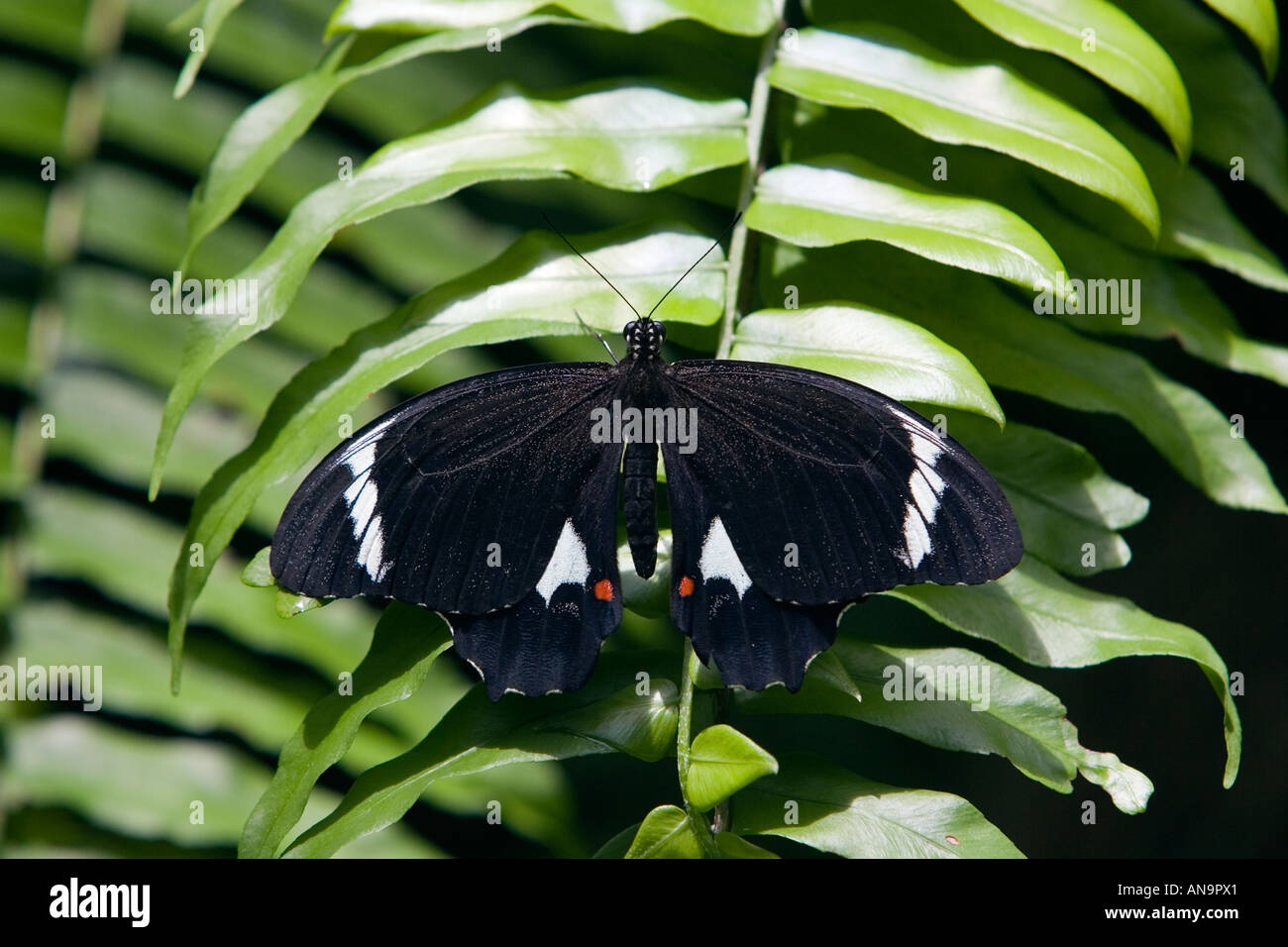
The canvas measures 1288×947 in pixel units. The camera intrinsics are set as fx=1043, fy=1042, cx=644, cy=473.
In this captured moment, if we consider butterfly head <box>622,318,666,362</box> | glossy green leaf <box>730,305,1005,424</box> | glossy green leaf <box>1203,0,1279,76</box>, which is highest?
glossy green leaf <box>1203,0,1279,76</box>

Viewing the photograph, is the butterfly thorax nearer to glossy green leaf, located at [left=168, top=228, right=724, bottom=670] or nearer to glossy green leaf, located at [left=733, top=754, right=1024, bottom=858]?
glossy green leaf, located at [left=168, top=228, right=724, bottom=670]

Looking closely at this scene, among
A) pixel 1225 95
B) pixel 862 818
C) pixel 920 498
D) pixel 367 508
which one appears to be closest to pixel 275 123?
pixel 367 508

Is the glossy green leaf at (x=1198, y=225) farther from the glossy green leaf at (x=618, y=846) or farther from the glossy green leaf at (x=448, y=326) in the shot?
the glossy green leaf at (x=618, y=846)

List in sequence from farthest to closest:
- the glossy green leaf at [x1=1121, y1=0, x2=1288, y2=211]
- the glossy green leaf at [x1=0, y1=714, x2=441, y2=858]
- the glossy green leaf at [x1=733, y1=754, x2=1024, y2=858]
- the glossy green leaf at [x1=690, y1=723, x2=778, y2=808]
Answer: the glossy green leaf at [x1=0, y1=714, x2=441, y2=858] → the glossy green leaf at [x1=1121, y1=0, x2=1288, y2=211] → the glossy green leaf at [x1=733, y1=754, x2=1024, y2=858] → the glossy green leaf at [x1=690, y1=723, x2=778, y2=808]

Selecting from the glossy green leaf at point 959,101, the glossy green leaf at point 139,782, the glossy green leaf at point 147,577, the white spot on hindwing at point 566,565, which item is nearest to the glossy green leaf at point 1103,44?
the glossy green leaf at point 959,101

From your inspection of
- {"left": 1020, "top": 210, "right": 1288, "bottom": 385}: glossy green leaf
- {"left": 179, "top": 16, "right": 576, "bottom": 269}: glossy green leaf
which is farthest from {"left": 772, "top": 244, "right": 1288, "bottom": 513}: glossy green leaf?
{"left": 179, "top": 16, "right": 576, "bottom": 269}: glossy green leaf

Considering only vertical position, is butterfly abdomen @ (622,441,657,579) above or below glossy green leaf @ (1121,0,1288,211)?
below

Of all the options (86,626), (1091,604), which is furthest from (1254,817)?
(86,626)

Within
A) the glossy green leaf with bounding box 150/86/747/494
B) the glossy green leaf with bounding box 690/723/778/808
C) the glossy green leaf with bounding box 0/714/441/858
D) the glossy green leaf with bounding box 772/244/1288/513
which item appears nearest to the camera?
the glossy green leaf with bounding box 690/723/778/808

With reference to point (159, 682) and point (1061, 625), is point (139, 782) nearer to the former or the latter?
point (159, 682)
